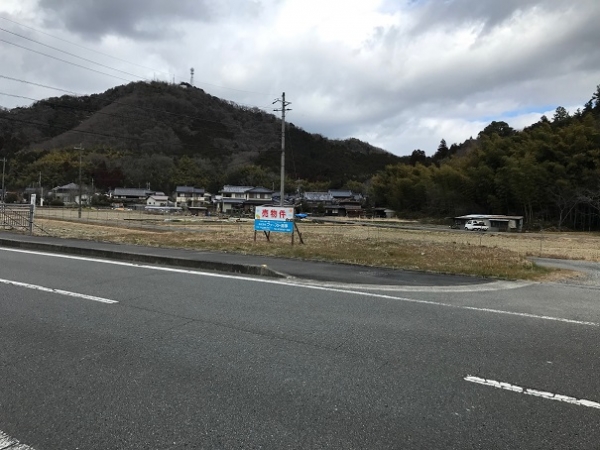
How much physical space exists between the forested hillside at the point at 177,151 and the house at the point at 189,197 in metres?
9.74

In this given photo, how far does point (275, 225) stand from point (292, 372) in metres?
12.0

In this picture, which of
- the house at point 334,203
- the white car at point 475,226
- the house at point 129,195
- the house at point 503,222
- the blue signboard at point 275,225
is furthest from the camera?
the house at point 129,195

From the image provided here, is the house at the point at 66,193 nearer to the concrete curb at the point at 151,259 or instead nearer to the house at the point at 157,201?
the house at the point at 157,201

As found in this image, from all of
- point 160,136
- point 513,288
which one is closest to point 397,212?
point 160,136

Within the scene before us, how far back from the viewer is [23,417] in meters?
2.86

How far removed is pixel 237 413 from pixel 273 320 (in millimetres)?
2237

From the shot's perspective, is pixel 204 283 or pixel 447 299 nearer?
pixel 447 299

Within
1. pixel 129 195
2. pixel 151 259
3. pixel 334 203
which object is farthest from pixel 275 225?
pixel 129 195

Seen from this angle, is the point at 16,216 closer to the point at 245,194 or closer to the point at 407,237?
the point at 407,237

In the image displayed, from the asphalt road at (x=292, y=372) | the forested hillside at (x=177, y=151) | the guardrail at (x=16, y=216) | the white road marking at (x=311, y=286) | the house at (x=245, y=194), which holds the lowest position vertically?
the asphalt road at (x=292, y=372)

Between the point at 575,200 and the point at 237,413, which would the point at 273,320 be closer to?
the point at 237,413

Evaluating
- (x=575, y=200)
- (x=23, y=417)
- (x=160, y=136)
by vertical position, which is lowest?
(x=23, y=417)

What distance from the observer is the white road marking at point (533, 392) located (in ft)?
10.2

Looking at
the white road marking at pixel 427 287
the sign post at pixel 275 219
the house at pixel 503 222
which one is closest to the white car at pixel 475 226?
the house at pixel 503 222
